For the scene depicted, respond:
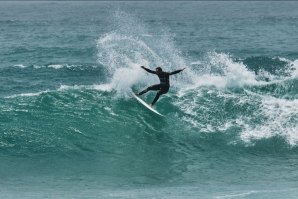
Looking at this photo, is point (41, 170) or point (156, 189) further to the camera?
point (41, 170)

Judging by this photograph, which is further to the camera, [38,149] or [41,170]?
[38,149]

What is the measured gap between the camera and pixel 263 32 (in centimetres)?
6259

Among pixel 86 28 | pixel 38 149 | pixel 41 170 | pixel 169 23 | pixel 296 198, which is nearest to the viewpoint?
pixel 296 198

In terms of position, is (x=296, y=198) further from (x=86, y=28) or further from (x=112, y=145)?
(x=86, y=28)

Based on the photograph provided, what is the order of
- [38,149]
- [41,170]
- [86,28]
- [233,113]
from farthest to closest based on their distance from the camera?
[86,28] < [233,113] < [38,149] < [41,170]

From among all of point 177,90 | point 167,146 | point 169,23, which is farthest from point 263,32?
point 167,146

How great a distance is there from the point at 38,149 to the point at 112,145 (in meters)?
3.29

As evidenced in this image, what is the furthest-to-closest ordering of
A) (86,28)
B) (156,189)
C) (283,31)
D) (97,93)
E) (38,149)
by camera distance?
(86,28)
(283,31)
(97,93)
(38,149)
(156,189)

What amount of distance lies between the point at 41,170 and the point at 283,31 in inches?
1748

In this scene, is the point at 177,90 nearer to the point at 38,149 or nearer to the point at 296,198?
the point at 38,149

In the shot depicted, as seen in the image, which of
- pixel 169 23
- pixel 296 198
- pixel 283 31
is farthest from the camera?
pixel 169 23

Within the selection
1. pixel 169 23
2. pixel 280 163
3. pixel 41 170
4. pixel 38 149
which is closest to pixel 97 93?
pixel 38 149

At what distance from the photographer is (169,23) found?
250 feet

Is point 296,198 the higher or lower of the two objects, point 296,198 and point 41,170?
the higher
